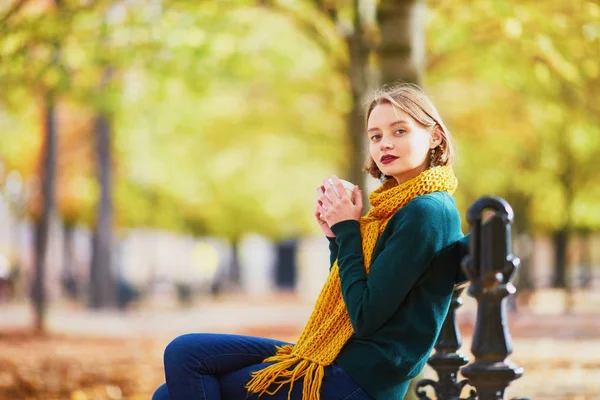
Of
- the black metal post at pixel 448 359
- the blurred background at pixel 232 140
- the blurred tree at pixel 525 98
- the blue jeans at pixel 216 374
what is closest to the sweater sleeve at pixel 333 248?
the blue jeans at pixel 216 374

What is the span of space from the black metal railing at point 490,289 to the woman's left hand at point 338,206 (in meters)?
0.35

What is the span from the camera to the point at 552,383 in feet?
27.9

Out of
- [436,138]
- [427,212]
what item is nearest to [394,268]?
[427,212]

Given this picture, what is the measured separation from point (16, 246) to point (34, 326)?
21.1 m

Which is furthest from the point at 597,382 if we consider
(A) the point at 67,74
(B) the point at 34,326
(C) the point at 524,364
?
(B) the point at 34,326

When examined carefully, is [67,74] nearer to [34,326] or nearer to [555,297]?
[34,326]

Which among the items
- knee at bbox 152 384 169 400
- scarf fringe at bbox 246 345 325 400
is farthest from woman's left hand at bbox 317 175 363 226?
knee at bbox 152 384 169 400

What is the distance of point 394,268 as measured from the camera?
251 cm

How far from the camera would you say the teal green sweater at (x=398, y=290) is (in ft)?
8.27

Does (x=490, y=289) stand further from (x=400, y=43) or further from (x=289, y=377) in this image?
(x=400, y=43)

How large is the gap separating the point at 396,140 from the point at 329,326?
0.61 m

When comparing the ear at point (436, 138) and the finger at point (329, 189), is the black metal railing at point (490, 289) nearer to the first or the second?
the ear at point (436, 138)

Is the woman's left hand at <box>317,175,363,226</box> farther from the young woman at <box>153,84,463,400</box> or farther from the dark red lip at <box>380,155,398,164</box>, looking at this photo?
the dark red lip at <box>380,155,398,164</box>

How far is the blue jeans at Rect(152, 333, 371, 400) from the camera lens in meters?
2.62
